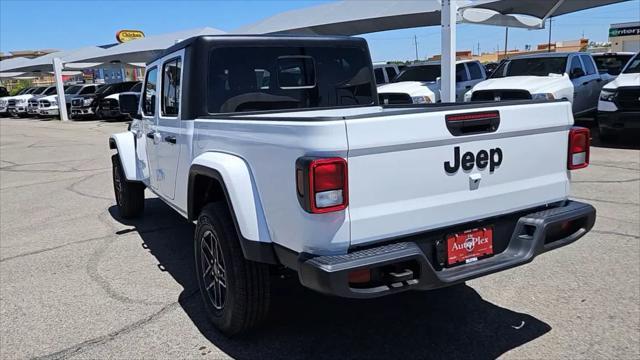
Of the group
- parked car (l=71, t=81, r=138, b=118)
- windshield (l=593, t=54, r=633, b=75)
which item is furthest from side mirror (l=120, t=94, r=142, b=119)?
parked car (l=71, t=81, r=138, b=118)

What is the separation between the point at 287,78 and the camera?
14.1ft

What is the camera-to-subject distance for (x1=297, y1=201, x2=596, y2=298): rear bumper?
97.9 inches

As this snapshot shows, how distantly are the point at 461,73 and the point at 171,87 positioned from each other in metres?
11.3

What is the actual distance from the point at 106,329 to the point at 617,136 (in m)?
11.6

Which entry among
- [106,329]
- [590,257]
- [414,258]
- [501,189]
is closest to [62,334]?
[106,329]

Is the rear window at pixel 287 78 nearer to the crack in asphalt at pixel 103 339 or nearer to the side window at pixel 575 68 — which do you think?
the crack in asphalt at pixel 103 339

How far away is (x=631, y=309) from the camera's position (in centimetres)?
364

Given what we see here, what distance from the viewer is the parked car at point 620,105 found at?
33.0ft

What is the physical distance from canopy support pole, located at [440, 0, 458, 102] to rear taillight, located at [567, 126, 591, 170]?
8.86 m

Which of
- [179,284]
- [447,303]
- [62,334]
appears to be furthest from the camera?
[179,284]

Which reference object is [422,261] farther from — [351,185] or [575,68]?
[575,68]

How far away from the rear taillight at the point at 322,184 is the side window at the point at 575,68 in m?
11.0

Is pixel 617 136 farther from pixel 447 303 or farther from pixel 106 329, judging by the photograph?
pixel 106 329

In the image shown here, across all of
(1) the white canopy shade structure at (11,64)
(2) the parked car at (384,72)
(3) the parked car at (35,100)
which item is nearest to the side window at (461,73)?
(2) the parked car at (384,72)
